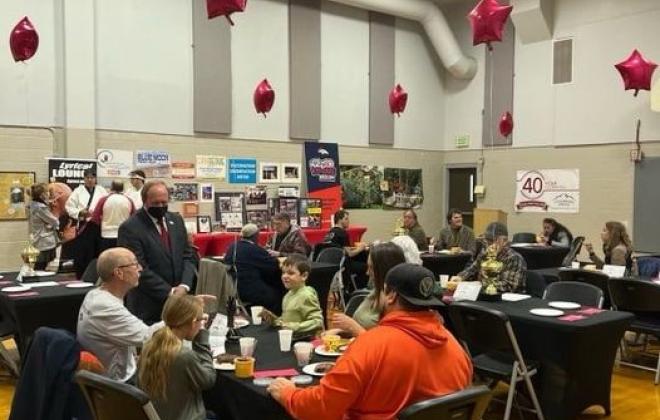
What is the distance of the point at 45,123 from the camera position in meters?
8.22

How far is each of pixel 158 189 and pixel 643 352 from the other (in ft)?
15.5

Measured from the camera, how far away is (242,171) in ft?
33.1

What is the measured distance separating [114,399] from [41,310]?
2.67 meters

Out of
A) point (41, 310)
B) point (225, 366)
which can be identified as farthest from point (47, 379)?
point (41, 310)

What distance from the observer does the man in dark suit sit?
413cm

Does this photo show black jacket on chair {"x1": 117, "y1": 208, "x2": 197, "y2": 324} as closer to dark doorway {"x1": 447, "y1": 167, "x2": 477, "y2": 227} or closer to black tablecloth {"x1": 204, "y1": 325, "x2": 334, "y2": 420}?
black tablecloth {"x1": 204, "y1": 325, "x2": 334, "y2": 420}

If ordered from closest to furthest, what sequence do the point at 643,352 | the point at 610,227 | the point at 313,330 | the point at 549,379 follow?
the point at 313,330 → the point at 549,379 → the point at 643,352 → the point at 610,227

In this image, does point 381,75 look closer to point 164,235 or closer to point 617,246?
point 617,246

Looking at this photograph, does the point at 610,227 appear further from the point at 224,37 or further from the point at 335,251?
the point at 224,37

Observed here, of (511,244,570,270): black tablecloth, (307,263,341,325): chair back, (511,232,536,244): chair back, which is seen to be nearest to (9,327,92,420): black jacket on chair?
(307,263,341,325): chair back

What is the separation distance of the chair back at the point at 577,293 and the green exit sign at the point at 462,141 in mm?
7906

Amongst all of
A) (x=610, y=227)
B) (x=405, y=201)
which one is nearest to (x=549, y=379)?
(x=610, y=227)

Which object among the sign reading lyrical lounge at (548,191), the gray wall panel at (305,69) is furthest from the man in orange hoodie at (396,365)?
the sign reading lyrical lounge at (548,191)

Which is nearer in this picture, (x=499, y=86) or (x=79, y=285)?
(x=79, y=285)
